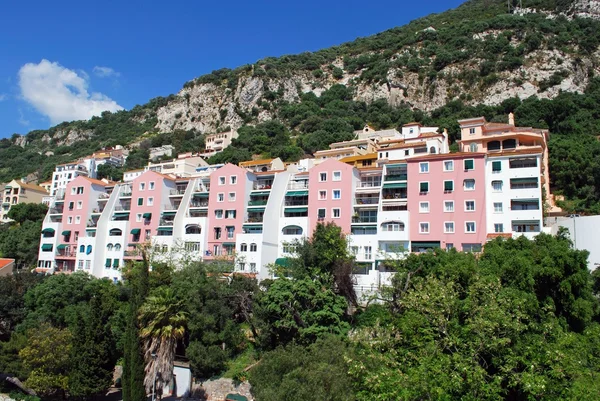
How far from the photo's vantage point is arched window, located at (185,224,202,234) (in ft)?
210

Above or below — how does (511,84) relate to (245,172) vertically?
above

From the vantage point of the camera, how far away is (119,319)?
4350 centimetres

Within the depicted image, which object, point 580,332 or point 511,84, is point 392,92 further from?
point 580,332

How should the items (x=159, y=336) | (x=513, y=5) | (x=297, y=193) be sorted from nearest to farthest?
(x=159, y=336)
(x=297, y=193)
(x=513, y=5)

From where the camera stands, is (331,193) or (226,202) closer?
(331,193)

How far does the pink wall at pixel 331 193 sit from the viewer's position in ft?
188

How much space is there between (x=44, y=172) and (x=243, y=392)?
138262 mm

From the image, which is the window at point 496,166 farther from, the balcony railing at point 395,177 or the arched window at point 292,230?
the arched window at point 292,230

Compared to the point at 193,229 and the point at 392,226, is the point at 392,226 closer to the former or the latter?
the point at 392,226

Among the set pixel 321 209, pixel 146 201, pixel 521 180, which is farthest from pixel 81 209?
pixel 521 180

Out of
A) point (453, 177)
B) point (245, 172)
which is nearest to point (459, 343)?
point (453, 177)

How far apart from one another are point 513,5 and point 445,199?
146809 mm

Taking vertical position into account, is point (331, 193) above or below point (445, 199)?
above

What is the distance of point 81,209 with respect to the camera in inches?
2933
